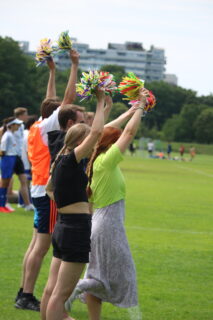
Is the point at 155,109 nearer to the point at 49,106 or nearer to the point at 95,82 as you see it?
the point at 49,106

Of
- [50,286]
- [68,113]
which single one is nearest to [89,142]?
[68,113]

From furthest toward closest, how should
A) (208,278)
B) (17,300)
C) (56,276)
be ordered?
1. (208,278)
2. (17,300)
3. (56,276)

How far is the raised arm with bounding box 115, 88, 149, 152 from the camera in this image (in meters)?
6.39

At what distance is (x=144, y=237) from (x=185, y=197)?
34.2ft

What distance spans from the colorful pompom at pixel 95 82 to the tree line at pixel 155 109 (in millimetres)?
47840

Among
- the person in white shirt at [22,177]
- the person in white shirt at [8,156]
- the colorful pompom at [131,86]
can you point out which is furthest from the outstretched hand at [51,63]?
the person in white shirt at [8,156]

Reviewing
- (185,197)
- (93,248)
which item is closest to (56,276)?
(93,248)

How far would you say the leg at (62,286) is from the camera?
595 cm

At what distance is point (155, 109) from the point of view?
15925 cm

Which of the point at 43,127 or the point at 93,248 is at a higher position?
the point at 43,127

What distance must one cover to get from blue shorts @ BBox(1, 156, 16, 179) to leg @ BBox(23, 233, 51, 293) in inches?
339

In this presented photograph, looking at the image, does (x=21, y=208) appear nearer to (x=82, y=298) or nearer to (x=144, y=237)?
(x=144, y=237)

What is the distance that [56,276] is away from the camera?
6547 mm

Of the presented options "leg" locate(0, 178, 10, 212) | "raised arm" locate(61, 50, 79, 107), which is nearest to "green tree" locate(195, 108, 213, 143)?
"leg" locate(0, 178, 10, 212)
